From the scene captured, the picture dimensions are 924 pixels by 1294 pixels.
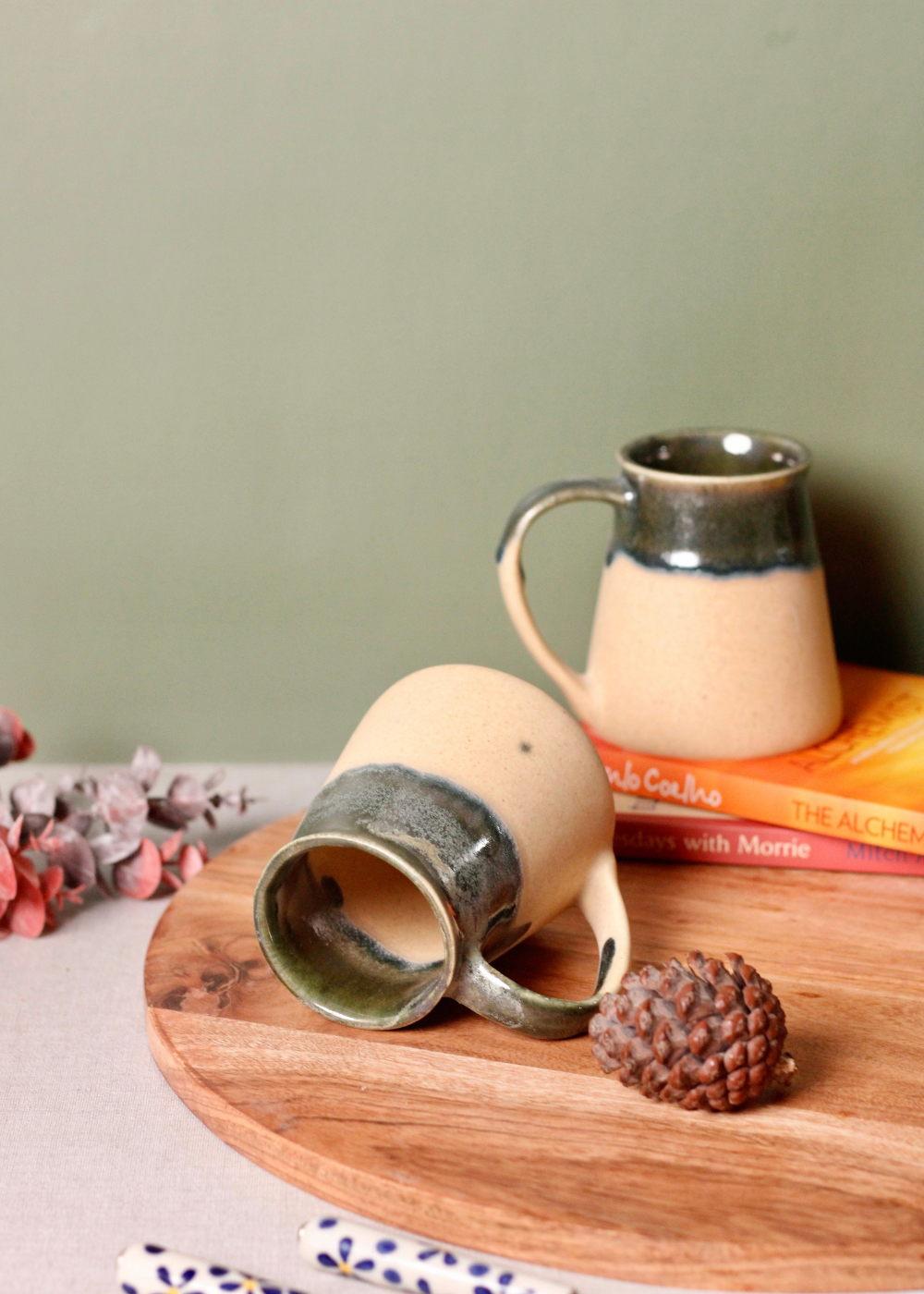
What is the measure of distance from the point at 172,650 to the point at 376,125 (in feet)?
1.47

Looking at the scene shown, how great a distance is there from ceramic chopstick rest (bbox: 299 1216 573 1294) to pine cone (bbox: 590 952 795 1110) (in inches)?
4.4

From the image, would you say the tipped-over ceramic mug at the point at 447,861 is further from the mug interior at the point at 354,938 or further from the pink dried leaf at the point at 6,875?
the pink dried leaf at the point at 6,875

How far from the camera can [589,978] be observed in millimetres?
718

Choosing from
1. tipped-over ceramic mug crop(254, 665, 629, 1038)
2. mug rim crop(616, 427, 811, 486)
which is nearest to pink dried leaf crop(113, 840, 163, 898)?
tipped-over ceramic mug crop(254, 665, 629, 1038)

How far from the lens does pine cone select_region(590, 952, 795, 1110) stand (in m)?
0.58

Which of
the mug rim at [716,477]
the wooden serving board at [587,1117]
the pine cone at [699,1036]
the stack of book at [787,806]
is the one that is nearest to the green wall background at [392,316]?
the mug rim at [716,477]

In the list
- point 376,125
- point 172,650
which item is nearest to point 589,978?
point 172,650

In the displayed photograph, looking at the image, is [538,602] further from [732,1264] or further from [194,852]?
[732,1264]

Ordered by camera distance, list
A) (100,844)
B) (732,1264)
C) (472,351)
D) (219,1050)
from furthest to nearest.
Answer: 1. (472,351)
2. (100,844)
3. (219,1050)
4. (732,1264)

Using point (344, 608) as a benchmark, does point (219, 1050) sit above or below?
below

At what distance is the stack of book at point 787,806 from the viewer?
82 cm

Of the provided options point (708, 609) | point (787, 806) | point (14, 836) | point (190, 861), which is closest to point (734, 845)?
point (787, 806)

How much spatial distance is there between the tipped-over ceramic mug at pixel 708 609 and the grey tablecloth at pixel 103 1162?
38 cm

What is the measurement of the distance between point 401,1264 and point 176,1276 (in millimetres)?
95
